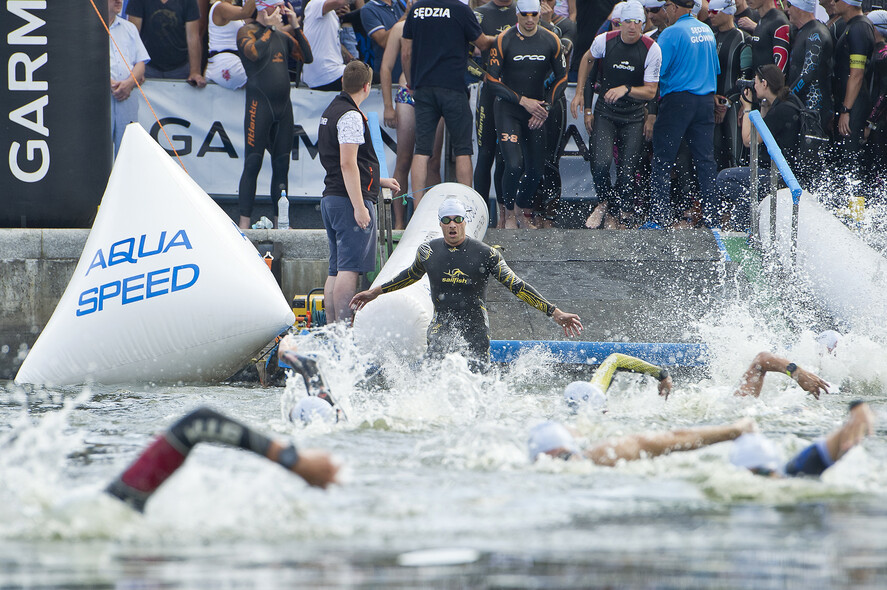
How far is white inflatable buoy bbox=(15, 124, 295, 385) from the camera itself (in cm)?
884

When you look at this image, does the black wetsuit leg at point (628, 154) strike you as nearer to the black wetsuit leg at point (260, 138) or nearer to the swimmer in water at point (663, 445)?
the black wetsuit leg at point (260, 138)

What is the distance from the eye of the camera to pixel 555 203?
11234 mm

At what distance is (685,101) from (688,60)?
0.39 m

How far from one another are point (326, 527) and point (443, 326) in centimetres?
374

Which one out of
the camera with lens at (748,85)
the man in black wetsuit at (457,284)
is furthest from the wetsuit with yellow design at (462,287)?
the camera with lens at (748,85)

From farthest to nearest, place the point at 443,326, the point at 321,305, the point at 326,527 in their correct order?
the point at 321,305 → the point at 443,326 → the point at 326,527

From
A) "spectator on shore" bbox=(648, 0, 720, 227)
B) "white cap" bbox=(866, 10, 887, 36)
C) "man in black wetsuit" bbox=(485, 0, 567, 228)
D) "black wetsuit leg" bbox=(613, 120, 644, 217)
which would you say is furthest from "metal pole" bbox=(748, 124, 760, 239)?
"white cap" bbox=(866, 10, 887, 36)

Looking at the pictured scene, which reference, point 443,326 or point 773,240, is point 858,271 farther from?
point 443,326

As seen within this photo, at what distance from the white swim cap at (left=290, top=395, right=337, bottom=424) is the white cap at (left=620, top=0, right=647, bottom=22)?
519 cm

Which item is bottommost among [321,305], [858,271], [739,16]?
[321,305]

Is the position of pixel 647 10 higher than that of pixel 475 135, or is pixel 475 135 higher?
pixel 647 10

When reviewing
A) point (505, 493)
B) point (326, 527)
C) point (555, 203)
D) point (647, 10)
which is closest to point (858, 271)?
point (555, 203)

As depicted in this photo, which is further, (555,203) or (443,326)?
(555,203)

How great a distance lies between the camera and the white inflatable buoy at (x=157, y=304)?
348 inches
